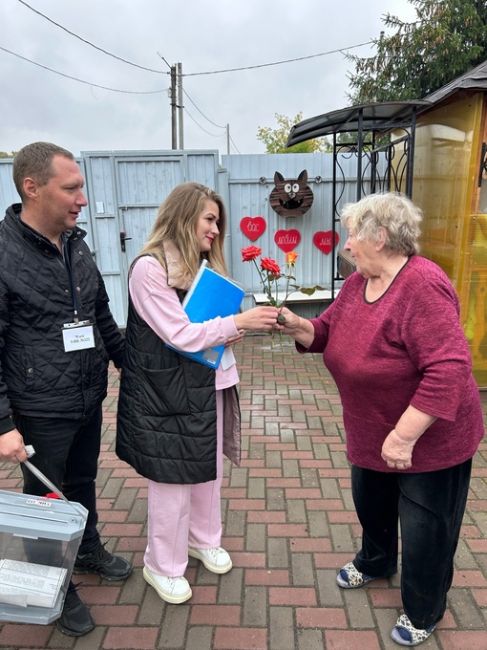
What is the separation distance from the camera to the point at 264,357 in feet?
19.2

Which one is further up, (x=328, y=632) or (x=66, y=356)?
(x=66, y=356)

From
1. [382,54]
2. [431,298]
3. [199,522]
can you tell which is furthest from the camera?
Result: [382,54]

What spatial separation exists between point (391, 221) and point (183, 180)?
17.2ft

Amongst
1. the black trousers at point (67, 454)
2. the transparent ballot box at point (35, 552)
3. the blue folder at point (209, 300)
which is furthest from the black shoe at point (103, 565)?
the blue folder at point (209, 300)

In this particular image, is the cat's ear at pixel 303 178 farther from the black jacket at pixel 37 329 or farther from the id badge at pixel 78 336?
the id badge at pixel 78 336

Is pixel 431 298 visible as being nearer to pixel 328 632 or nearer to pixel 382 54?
pixel 328 632

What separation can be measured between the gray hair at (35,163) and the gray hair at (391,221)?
1.10 m

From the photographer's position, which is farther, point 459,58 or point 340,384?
point 459,58

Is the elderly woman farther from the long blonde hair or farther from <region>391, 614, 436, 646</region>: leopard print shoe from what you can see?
the long blonde hair

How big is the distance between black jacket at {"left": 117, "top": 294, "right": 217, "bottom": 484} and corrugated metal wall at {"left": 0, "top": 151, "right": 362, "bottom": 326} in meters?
4.83

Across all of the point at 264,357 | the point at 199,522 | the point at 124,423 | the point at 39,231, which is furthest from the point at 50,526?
the point at 264,357

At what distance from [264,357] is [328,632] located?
4010 mm

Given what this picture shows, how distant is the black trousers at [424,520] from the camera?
1713 millimetres

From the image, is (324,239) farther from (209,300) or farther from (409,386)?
(409,386)
